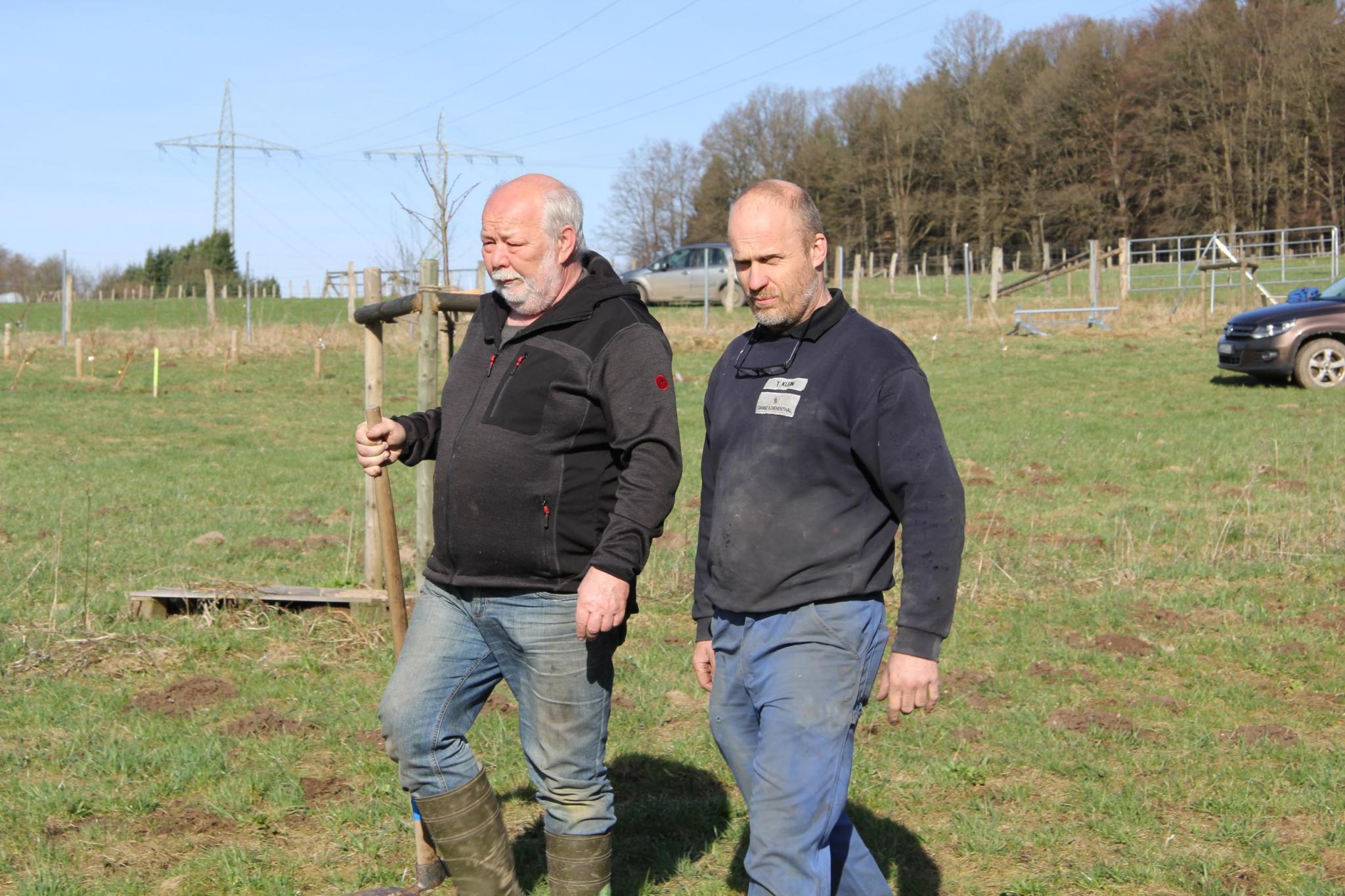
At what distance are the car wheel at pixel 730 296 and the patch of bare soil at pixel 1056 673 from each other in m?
23.0

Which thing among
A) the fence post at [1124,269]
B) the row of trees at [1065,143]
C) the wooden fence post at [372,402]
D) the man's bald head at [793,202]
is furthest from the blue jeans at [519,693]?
the row of trees at [1065,143]

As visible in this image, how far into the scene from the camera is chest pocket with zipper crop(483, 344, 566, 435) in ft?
9.94

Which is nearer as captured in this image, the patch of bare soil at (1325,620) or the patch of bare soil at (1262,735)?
the patch of bare soil at (1262,735)

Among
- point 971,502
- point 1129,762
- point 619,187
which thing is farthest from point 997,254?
point 619,187

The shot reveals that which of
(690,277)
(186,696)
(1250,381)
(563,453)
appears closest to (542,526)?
(563,453)

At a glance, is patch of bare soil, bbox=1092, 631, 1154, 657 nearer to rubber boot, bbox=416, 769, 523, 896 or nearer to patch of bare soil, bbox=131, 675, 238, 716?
rubber boot, bbox=416, 769, 523, 896

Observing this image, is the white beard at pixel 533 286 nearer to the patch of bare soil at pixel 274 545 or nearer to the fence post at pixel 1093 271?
the patch of bare soil at pixel 274 545

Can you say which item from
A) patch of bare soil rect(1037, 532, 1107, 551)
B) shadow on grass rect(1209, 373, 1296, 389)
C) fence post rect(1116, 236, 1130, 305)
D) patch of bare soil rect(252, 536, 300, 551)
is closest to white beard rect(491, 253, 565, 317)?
patch of bare soil rect(1037, 532, 1107, 551)

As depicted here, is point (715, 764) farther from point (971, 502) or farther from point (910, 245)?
point (910, 245)

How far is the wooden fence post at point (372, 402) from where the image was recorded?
512 cm

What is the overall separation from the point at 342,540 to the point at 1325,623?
6170mm

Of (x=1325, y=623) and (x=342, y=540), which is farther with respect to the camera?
(x=342, y=540)

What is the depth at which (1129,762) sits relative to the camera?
4.54 metres

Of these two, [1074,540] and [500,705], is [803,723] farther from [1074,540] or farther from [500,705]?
[1074,540]
